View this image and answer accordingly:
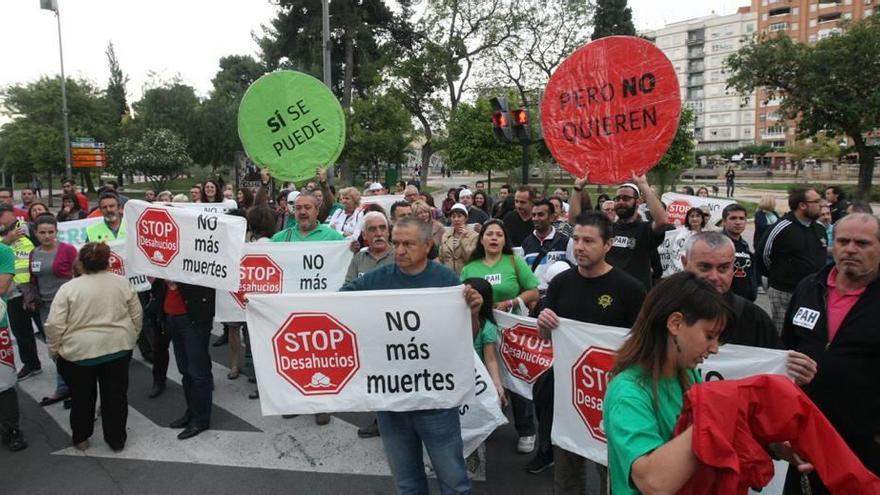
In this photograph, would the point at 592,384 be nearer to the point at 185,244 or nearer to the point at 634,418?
the point at 634,418

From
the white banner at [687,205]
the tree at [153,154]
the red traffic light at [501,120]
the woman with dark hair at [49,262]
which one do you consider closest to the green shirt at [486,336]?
the woman with dark hair at [49,262]

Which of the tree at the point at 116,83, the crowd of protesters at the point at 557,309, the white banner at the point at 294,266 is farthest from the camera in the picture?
the tree at the point at 116,83

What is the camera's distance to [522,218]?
7.62m

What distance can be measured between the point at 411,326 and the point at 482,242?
147cm

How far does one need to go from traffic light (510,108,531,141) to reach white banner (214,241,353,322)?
576 centimetres

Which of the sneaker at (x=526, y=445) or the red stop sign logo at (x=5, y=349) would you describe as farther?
the red stop sign logo at (x=5, y=349)

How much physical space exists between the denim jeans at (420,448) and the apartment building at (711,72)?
102 m

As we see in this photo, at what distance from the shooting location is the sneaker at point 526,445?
4.79 metres

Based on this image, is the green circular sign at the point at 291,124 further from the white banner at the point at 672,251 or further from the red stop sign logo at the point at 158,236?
the white banner at the point at 672,251

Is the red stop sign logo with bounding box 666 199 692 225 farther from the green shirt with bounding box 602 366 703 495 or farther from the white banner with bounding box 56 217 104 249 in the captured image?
the green shirt with bounding box 602 366 703 495

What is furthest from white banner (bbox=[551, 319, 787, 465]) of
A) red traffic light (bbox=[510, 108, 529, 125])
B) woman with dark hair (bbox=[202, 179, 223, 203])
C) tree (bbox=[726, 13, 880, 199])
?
tree (bbox=[726, 13, 880, 199])

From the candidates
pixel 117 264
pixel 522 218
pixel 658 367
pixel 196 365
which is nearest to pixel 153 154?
pixel 117 264

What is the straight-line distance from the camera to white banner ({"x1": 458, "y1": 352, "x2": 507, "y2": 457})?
3924 millimetres

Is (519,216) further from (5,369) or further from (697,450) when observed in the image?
(697,450)
